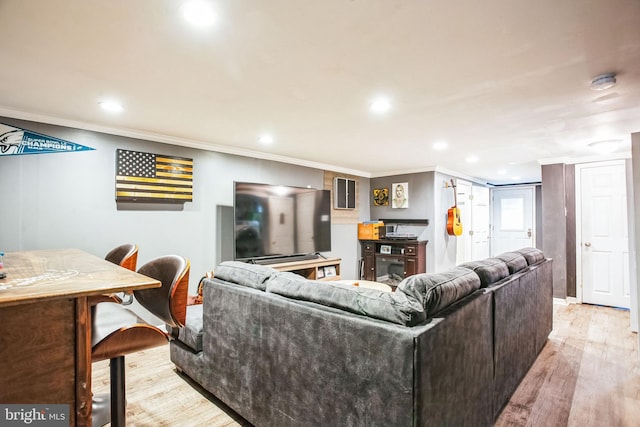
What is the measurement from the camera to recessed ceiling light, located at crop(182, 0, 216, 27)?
1354 mm

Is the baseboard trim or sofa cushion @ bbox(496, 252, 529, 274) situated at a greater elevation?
sofa cushion @ bbox(496, 252, 529, 274)

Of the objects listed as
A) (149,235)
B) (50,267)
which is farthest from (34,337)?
(149,235)

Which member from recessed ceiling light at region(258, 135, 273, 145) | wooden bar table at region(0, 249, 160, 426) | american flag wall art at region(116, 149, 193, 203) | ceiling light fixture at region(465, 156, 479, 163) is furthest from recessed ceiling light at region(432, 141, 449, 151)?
wooden bar table at region(0, 249, 160, 426)

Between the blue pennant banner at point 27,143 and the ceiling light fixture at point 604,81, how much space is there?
4.13 m

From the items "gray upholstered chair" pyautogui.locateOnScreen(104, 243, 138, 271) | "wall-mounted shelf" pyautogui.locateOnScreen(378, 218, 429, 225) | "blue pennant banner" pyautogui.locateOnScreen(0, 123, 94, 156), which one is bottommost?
"gray upholstered chair" pyautogui.locateOnScreen(104, 243, 138, 271)

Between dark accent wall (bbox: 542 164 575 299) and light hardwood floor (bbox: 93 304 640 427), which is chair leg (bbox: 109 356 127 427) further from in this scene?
dark accent wall (bbox: 542 164 575 299)

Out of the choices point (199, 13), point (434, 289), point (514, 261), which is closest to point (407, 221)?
point (514, 261)

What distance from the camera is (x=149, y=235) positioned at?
3.44m

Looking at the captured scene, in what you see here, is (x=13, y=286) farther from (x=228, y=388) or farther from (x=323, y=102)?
(x=323, y=102)

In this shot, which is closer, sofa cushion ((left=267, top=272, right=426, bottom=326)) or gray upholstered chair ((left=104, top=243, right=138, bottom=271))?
sofa cushion ((left=267, top=272, right=426, bottom=326))

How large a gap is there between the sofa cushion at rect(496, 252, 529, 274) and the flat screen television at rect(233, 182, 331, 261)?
104 inches

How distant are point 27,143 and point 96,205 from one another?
713 millimetres

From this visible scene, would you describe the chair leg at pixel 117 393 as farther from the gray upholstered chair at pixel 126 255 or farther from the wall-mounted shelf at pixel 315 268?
the wall-mounted shelf at pixel 315 268

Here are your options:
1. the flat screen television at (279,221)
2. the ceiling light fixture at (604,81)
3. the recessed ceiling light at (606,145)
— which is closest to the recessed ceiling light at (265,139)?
the flat screen television at (279,221)
